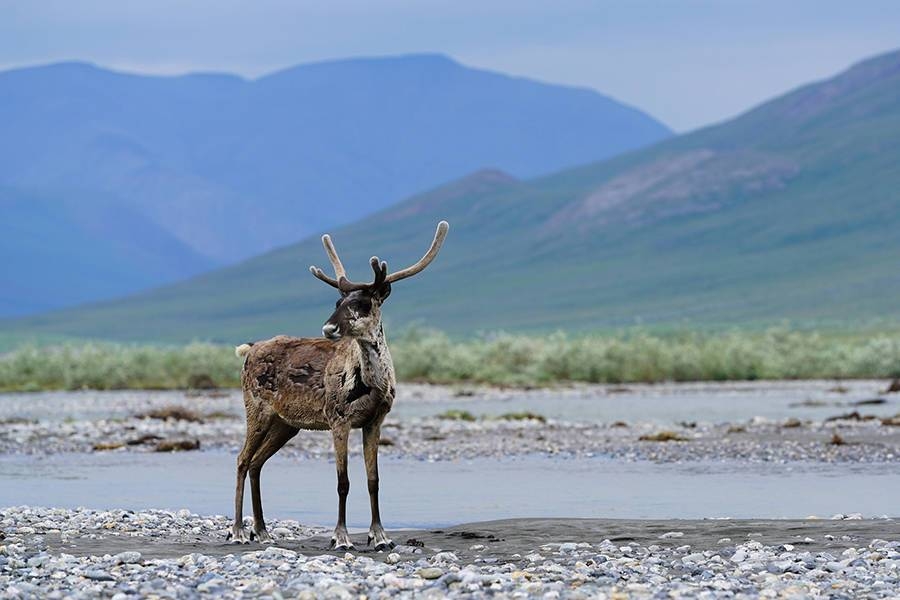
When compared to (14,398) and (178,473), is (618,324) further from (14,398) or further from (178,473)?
(178,473)

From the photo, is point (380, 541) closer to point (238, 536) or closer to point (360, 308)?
point (238, 536)

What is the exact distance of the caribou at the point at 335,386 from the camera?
1619cm

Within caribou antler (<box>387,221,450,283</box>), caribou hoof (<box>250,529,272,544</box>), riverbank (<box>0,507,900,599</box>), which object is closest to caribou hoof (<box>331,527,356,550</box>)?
riverbank (<box>0,507,900,599</box>)

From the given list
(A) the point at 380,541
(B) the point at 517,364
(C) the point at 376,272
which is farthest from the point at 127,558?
(B) the point at 517,364

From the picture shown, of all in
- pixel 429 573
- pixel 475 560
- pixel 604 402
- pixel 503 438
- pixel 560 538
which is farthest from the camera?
pixel 604 402

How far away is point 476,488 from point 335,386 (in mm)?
8509

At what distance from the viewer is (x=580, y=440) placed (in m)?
34.4

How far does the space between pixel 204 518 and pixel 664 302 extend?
16709 cm

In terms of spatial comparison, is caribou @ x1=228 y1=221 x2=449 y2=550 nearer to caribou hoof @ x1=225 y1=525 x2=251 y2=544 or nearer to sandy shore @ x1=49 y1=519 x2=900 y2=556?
caribou hoof @ x1=225 y1=525 x2=251 y2=544

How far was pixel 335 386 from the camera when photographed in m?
16.5

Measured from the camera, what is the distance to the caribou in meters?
16.2

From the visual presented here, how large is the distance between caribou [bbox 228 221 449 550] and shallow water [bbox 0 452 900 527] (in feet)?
10.8

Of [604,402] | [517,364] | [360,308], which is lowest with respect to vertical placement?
[360,308]

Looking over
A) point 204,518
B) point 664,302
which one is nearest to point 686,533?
point 204,518
